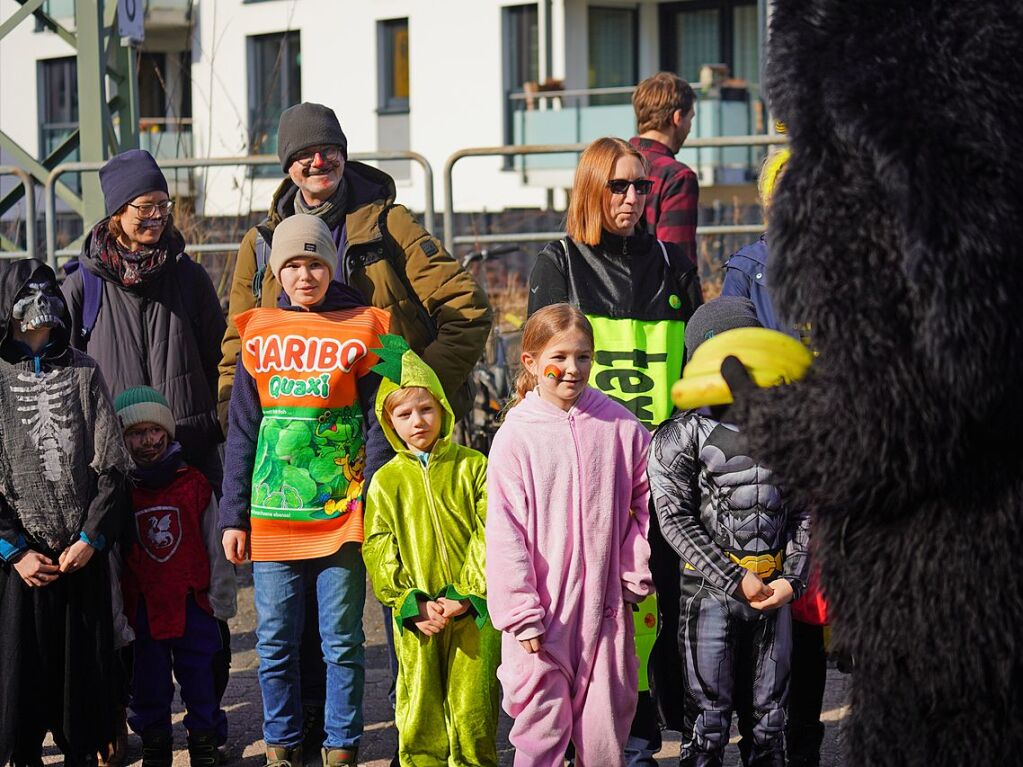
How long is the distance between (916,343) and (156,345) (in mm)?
3436

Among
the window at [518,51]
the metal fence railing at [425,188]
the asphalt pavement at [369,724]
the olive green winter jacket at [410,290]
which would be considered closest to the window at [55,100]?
the window at [518,51]

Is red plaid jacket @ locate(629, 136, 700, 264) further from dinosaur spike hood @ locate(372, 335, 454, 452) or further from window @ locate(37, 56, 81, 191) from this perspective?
window @ locate(37, 56, 81, 191)

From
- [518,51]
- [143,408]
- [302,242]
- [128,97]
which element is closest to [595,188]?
[302,242]

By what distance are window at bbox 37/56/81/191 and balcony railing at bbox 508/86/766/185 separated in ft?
35.3

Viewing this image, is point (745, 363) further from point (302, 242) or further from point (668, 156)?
point (668, 156)

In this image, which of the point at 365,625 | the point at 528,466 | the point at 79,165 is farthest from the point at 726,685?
the point at 79,165

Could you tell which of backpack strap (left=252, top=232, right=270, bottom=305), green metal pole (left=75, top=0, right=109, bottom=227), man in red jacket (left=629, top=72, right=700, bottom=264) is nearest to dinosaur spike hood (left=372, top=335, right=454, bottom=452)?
backpack strap (left=252, top=232, right=270, bottom=305)

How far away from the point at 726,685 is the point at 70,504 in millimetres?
2181

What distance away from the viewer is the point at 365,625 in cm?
715

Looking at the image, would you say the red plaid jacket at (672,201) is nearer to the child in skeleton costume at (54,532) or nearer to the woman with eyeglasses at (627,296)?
the woman with eyeglasses at (627,296)

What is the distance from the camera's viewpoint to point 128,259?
544cm

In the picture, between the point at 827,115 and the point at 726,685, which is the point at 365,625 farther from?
the point at 827,115

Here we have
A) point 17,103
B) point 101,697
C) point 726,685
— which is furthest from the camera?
point 17,103

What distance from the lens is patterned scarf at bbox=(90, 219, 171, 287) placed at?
544 centimetres
